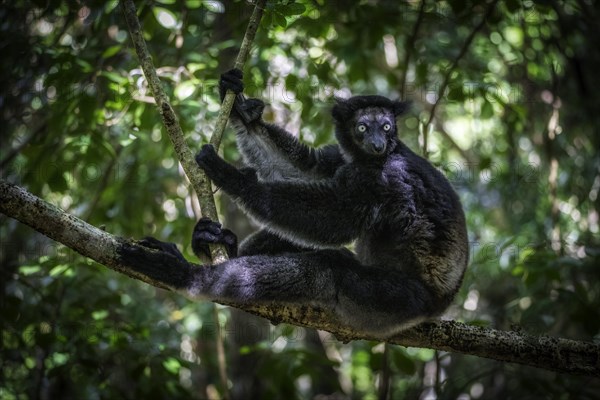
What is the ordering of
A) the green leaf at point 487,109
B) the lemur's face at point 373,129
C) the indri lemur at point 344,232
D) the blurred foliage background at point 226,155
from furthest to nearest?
the green leaf at point 487,109 < the blurred foliage background at point 226,155 < the lemur's face at point 373,129 < the indri lemur at point 344,232

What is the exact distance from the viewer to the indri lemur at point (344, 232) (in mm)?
4539

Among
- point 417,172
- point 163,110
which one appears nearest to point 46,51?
point 163,110

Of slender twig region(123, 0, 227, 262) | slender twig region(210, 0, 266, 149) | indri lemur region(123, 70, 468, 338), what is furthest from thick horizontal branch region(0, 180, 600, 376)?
slender twig region(210, 0, 266, 149)

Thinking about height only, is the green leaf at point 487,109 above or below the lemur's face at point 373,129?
below

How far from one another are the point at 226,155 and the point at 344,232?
3044mm

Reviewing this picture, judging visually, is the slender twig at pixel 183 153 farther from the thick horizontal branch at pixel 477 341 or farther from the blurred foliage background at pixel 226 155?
the blurred foliage background at pixel 226 155

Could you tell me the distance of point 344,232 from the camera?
5.21 metres

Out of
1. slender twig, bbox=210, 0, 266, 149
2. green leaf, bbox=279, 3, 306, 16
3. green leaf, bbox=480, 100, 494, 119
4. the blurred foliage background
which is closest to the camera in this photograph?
slender twig, bbox=210, 0, 266, 149

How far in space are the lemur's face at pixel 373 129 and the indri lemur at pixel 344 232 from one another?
0.04 ft

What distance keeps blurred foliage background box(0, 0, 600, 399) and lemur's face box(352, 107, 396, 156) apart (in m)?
0.78

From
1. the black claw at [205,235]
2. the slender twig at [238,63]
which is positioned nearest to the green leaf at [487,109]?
the slender twig at [238,63]

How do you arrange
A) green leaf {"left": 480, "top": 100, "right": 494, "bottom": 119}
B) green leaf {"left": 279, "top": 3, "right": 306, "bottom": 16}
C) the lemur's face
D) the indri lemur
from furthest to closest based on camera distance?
green leaf {"left": 480, "top": 100, "right": 494, "bottom": 119} < the lemur's face < green leaf {"left": 279, "top": 3, "right": 306, "bottom": 16} < the indri lemur

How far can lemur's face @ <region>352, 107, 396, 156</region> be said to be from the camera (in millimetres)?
5555

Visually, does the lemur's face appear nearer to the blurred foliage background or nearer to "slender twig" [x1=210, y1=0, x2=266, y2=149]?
the blurred foliage background
